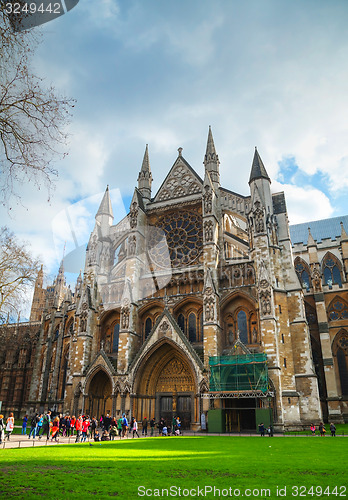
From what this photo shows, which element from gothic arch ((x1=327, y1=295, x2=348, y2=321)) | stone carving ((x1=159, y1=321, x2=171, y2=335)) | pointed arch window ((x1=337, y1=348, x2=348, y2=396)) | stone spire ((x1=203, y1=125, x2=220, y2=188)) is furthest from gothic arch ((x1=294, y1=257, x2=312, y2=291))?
stone carving ((x1=159, y1=321, x2=171, y2=335))

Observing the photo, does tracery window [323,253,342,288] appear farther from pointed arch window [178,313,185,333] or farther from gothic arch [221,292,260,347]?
pointed arch window [178,313,185,333]

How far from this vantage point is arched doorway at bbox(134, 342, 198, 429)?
26797 mm

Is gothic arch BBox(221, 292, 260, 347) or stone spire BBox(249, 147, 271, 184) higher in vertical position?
stone spire BBox(249, 147, 271, 184)

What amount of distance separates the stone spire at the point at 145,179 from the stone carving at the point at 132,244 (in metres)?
5.56

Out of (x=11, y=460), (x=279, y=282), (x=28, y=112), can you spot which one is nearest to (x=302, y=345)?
(x=279, y=282)

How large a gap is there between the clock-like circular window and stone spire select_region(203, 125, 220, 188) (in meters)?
3.88

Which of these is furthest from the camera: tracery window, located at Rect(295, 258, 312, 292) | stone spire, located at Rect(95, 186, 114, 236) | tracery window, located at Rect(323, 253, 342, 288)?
tracery window, located at Rect(295, 258, 312, 292)

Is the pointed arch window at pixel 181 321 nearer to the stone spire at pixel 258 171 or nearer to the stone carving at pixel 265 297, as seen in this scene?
the stone carving at pixel 265 297

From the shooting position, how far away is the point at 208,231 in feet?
95.7

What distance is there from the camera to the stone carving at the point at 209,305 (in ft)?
85.3

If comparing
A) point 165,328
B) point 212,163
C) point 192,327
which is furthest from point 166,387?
point 212,163

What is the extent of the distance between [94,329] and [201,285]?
9.90 m

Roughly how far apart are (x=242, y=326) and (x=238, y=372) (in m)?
4.07

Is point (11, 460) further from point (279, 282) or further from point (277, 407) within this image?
point (279, 282)
